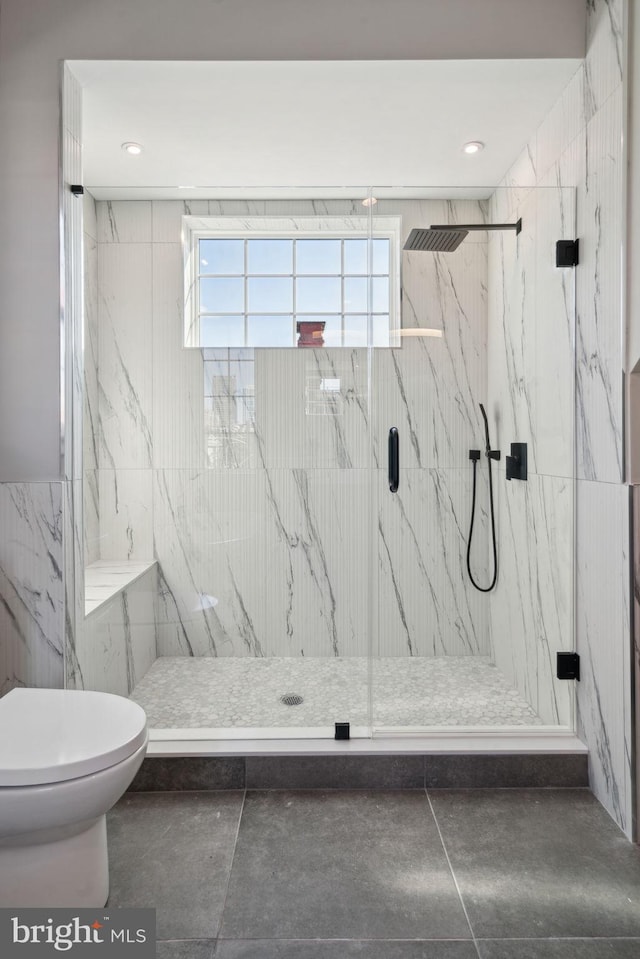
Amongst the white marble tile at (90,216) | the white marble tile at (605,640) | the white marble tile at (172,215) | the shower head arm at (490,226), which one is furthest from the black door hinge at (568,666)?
the white marble tile at (90,216)

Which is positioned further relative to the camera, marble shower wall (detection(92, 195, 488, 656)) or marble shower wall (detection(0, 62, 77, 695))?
marble shower wall (detection(92, 195, 488, 656))

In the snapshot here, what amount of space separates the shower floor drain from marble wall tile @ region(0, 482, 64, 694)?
30.6 inches

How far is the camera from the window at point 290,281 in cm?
221

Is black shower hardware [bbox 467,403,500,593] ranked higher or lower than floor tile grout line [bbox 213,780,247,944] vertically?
higher

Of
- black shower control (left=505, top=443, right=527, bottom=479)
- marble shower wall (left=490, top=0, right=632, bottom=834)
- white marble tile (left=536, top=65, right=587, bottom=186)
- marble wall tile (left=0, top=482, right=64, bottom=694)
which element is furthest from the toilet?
white marble tile (left=536, top=65, right=587, bottom=186)

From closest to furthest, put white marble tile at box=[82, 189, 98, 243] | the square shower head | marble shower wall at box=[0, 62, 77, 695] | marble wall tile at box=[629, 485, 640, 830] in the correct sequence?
marble wall tile at box=[629, 485, 640, 830], marble shower wall at box=[0, 62, 77, 695], the square shower head, white marble tile at box=[82, 189, 98, 243]

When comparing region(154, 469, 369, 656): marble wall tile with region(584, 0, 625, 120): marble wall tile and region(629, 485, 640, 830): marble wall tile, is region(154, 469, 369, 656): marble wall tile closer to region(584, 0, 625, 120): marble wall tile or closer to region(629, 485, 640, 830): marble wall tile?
region(629, 485, 640, 830): marble wall tile

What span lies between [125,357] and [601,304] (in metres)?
1.71

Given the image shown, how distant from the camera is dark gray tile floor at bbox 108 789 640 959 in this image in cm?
137

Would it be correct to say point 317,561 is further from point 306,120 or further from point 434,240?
point 306,120

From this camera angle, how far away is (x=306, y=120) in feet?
7.65

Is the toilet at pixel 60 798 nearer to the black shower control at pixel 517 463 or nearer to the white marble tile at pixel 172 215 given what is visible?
the black shower control at pixel 517 463

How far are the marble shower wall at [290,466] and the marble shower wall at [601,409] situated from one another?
1.21 feet

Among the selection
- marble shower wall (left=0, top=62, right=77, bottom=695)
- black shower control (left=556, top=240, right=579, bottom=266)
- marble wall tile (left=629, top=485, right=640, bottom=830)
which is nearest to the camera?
marble wall tile (left=629, top=485, right=640, bottom=830)
